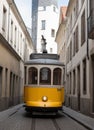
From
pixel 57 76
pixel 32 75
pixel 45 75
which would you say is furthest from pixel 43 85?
pixel 57 76

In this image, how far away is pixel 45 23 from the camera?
2709 inches

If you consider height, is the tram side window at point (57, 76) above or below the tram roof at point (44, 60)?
below

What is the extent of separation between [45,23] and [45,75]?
1971 inches

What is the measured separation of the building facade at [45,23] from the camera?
221ft

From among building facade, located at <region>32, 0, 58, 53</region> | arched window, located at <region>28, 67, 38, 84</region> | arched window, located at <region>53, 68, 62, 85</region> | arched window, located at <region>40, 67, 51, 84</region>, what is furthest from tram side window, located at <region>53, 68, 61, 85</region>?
building facade, located at <region>32, 0, 58, 53</region>

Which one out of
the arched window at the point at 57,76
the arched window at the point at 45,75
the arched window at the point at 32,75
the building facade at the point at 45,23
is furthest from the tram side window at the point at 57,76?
the building facade at the point at 45,23

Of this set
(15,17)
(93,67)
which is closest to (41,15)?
(15,17)

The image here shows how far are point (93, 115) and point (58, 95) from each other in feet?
7.15

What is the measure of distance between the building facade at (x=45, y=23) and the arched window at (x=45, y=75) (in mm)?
46504

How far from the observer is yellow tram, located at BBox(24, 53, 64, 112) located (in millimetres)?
18688

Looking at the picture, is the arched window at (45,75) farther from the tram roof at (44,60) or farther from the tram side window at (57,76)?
the tram roof at (44,60)

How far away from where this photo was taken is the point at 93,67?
19.9 meters

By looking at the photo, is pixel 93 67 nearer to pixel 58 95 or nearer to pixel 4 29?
pixel 58 95

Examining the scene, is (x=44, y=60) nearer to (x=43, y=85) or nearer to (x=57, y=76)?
(x=57, y=76)
